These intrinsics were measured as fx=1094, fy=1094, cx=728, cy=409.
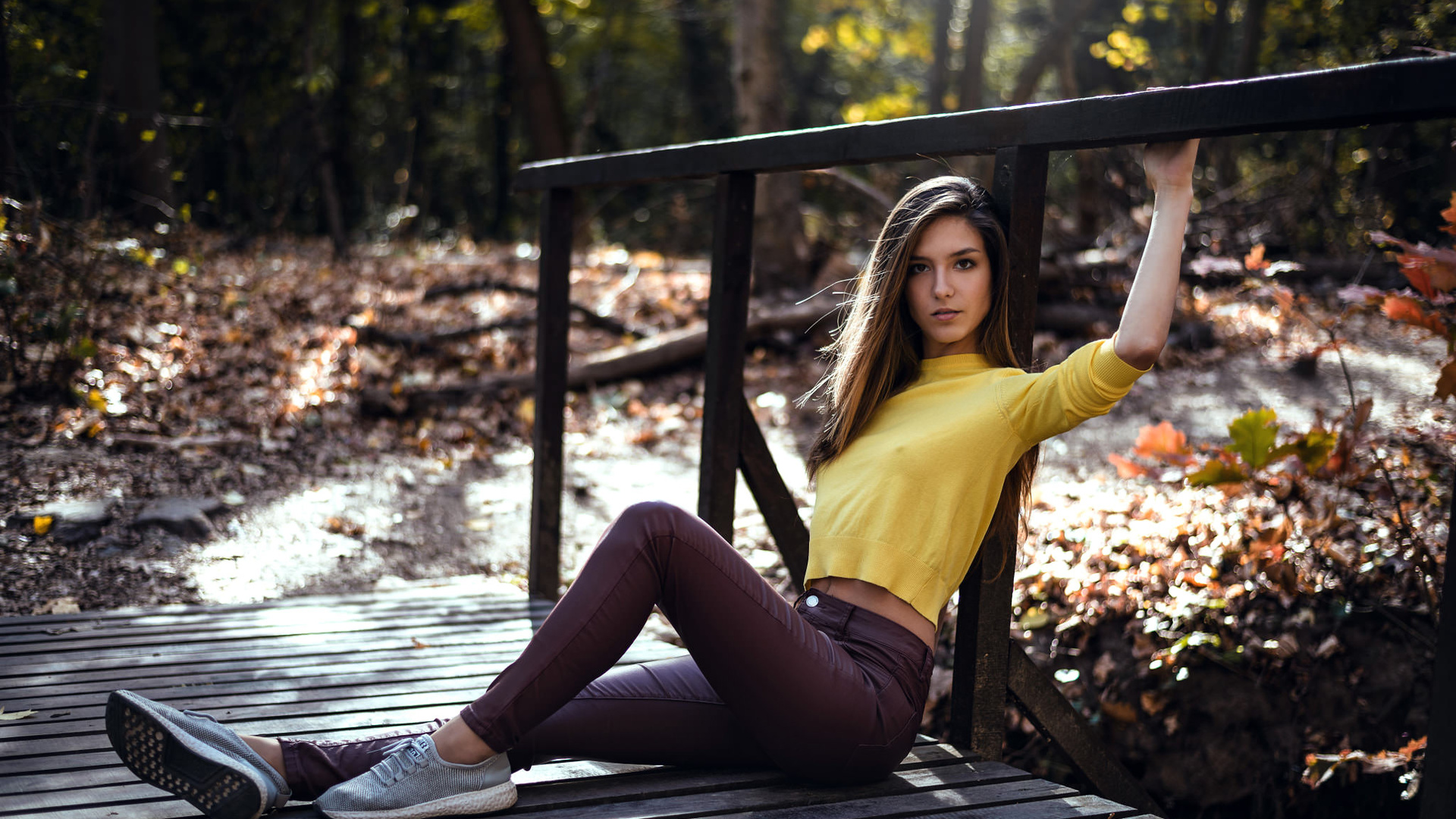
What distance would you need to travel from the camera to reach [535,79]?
12.2 metres

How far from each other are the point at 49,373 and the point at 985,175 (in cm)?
970

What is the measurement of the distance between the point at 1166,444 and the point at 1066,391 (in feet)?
5.55

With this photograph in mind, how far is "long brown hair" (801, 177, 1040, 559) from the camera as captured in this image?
93.7 inches

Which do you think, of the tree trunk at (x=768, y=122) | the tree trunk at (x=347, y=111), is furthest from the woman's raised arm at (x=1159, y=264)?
the tree trunk at (x=347, y=111)

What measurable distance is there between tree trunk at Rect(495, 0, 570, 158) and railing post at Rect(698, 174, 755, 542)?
9.67 m

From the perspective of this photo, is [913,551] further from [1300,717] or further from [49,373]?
[49,373]

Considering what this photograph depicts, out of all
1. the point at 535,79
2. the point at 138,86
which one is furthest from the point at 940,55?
the point at 138,86

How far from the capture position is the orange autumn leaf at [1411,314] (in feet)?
9.29

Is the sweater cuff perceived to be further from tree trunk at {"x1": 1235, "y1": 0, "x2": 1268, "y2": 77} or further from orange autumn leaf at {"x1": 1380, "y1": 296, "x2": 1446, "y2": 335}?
tree trunk at {"x1": 1235, "y1": 0, "x2": 1268, "y2": 77}

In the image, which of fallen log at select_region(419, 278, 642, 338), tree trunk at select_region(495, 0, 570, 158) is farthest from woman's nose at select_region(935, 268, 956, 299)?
tree trunk at select_region(495, 0, 570, 158)

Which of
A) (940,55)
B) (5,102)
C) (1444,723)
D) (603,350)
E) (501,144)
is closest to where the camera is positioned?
(1444,723)

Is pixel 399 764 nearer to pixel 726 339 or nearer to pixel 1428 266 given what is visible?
pixel 726 339

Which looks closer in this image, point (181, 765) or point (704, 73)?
point (181, 765)

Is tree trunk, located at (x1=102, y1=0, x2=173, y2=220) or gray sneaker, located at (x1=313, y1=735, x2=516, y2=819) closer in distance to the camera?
gray sneaker, located at (x1=313, y1=735, x2=516, y2=819)
